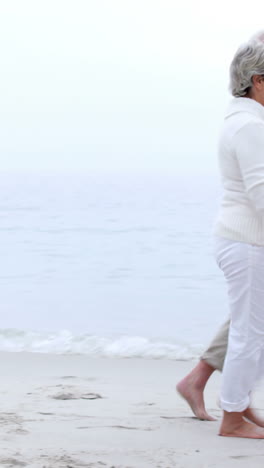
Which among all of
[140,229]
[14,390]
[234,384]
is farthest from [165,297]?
[140,229]

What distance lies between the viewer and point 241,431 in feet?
9.62

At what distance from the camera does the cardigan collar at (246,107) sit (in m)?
2.78

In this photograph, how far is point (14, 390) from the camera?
3932mm

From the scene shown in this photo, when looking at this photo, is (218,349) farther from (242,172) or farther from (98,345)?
(98,345)

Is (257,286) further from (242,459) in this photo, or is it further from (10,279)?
(10,279)

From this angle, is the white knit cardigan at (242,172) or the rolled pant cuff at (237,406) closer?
the white knit cardigan at (242,172)

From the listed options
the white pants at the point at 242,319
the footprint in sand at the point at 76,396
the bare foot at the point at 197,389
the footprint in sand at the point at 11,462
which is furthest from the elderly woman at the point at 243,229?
the footprint in sand at the point at 76,396

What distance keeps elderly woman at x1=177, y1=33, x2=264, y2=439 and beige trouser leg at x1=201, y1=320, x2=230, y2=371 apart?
0.25 meters

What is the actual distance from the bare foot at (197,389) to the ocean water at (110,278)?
214cm

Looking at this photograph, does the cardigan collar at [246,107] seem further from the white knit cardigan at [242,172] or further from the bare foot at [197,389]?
the bare foot at [197,389]

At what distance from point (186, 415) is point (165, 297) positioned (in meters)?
5.81

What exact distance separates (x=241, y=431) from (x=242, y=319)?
1.39ft

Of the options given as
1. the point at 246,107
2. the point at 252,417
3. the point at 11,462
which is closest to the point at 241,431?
the point at 252,417

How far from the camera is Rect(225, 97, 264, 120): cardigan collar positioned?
2779mm
